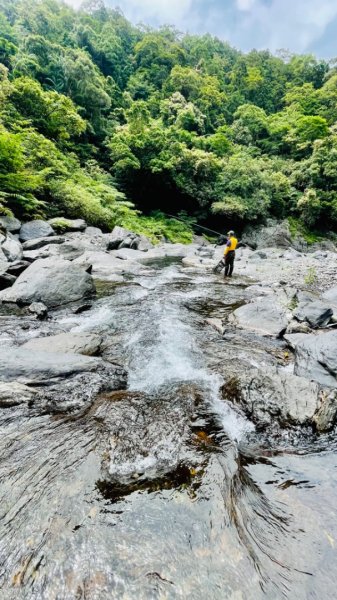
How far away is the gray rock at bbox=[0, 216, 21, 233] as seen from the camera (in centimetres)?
1195

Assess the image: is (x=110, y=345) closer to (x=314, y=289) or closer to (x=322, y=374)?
(x=322, y=374)

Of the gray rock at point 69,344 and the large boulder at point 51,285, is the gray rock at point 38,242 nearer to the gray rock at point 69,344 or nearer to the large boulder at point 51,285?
the large boulder at point 51,285

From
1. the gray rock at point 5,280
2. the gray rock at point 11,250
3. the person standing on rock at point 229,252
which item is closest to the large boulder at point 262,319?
the person standing on rock at point 229,252

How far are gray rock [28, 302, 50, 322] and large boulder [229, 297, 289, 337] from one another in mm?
4161

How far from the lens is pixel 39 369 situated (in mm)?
3875

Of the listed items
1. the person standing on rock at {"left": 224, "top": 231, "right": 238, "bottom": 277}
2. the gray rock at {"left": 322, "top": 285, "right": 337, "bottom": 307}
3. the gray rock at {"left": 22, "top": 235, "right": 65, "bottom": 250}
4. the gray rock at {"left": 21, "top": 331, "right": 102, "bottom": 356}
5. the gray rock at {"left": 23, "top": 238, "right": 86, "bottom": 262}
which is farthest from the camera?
the gray rock at {"left": 22, "top": 235, "right": 65, "bottom": 250}

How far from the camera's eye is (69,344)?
462cm

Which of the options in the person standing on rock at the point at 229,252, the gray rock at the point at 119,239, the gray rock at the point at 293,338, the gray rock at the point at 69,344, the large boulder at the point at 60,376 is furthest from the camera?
the gray rock at the point at 119,239

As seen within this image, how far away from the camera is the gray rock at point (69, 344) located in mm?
4469

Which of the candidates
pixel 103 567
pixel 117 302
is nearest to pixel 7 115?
pixel 117 302

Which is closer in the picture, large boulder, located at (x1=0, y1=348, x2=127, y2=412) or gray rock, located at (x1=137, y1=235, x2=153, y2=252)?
large boulder, located at (x1=0, y1=348, x2=127, y2=412)

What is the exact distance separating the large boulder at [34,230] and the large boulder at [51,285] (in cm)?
525

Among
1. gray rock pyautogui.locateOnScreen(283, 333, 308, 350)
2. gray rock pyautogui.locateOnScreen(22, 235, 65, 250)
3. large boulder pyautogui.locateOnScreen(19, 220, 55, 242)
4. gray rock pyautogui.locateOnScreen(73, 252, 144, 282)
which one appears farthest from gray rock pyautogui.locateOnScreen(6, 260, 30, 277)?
gray rock pyautogui.locateOnScreen(283, 333, 308, 350)

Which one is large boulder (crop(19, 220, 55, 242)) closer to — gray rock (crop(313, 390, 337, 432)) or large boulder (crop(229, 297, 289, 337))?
large boulder (crop(229, 297, 289, 337))
